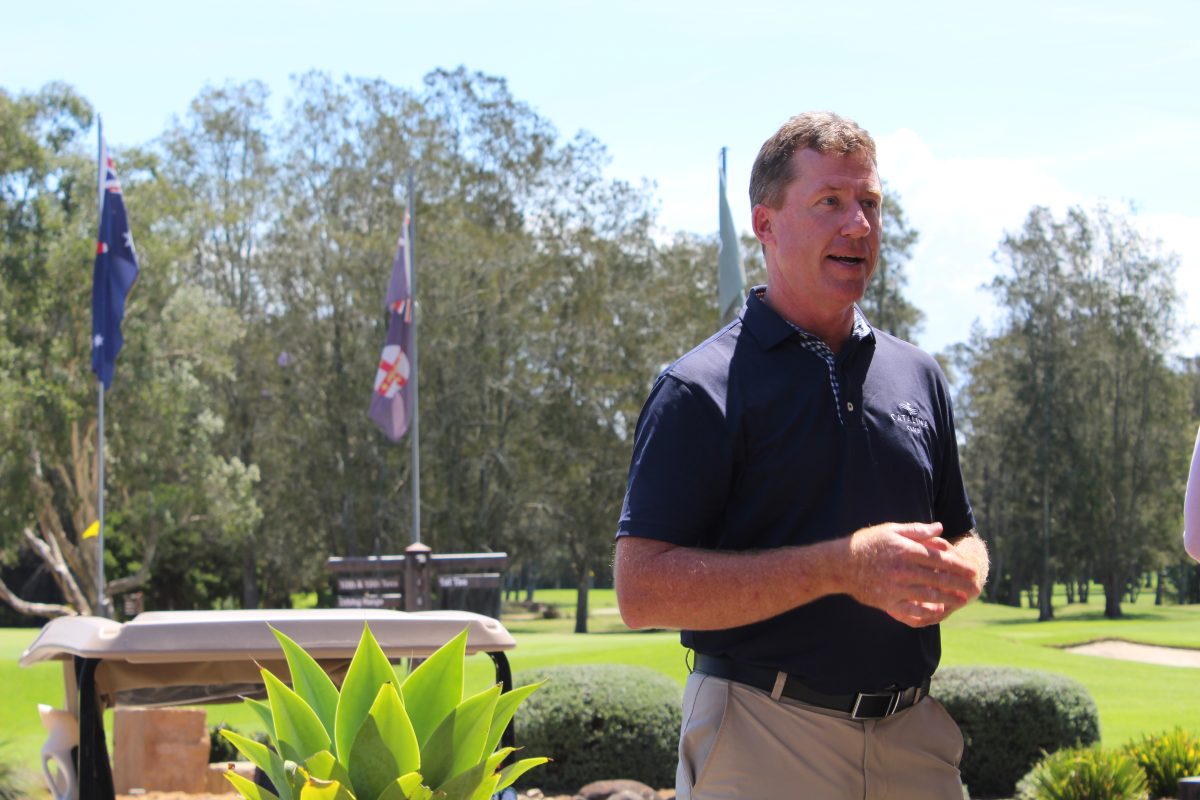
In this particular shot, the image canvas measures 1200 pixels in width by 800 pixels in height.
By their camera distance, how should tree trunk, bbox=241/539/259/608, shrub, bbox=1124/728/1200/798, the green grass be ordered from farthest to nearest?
tree trunk, bbox=241/539/259/608 → the green grass → shrub, bbox=1124/728/1200/798

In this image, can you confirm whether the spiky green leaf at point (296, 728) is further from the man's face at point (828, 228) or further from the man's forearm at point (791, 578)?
the man's face at point (828, 228)

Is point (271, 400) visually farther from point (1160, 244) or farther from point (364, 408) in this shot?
point (1160, 244)

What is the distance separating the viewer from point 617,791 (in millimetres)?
9875

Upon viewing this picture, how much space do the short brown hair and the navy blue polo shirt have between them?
0.31 meters

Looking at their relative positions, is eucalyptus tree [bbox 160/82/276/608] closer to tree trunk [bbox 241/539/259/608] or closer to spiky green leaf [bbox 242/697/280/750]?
tree trunk [bbox 241/539/259/608]

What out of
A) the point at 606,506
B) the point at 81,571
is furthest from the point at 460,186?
the point at 81,571

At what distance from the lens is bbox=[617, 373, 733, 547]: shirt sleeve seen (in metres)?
2.74

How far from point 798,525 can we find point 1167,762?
730 cm

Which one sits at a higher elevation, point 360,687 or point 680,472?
point 680,472

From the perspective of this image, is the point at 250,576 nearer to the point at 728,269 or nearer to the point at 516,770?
the point at 728,269

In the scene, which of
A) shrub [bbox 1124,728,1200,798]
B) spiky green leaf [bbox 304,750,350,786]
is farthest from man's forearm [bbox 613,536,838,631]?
shrub [bbox 1124,728,1200,798]

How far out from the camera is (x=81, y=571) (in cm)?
4216

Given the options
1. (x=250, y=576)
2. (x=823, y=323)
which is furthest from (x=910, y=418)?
(x=250, y=576)

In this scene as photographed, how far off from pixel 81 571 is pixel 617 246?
64.5 feet
